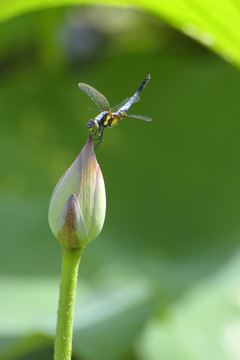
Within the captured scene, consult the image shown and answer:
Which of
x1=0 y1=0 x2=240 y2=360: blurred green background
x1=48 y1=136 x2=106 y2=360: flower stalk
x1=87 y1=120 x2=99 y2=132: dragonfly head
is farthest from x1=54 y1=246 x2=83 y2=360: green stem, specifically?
x1=0 y1=0 x2=240 y2=360: blurred green background

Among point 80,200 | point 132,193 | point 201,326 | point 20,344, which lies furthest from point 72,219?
point 132,193

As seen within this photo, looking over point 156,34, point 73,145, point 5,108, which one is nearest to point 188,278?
point 73,145

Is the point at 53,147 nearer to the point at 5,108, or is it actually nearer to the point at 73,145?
the point at 73,145

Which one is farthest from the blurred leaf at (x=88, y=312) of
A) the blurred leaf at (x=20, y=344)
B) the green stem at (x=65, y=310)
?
the green stem at (x=65, y=310)

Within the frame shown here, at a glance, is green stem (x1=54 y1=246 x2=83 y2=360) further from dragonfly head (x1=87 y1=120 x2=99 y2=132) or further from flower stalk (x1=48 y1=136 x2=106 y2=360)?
dragonfly head (x1=87 y1=120 x2=99 y2=132)

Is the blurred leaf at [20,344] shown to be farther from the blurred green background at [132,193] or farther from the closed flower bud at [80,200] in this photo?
the closed flower bud at [80,200]
